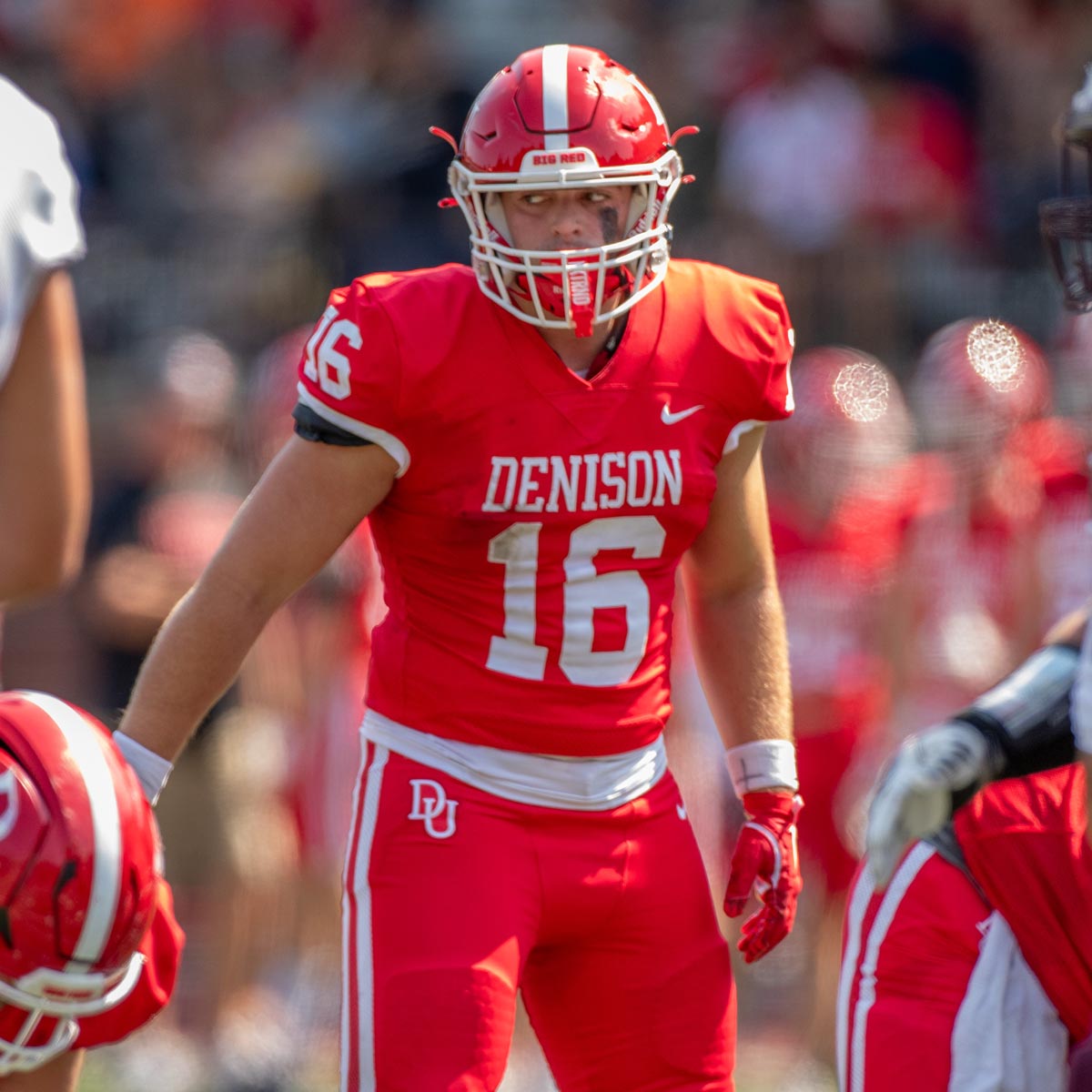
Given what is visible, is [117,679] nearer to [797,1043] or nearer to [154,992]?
[797,1043]

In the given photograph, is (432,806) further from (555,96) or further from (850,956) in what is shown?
(555,96)

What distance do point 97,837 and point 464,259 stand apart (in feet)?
21.9

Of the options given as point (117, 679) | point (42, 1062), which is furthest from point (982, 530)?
point (42, 1062)

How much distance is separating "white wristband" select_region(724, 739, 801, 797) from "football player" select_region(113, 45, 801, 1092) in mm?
196

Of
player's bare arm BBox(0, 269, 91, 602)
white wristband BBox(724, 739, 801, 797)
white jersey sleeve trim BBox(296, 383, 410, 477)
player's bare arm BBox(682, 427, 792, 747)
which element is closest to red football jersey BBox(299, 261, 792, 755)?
white jersey sleeve trim BBox(296, 383, 410, 477)

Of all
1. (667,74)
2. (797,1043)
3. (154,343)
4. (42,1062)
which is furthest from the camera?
(667,74)

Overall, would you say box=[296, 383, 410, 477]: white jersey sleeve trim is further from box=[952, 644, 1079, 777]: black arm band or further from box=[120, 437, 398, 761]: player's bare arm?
box=[952, 644, 1079, 777]: black arm band

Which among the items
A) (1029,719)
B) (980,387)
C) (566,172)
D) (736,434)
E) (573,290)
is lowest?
(980,387)

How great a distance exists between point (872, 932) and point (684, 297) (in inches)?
42.8

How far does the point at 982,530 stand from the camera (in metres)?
6.68

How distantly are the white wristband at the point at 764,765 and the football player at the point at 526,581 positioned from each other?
0.64ft

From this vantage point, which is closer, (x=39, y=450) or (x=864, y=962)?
(x=39, y=450)

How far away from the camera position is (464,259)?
9.15 metres

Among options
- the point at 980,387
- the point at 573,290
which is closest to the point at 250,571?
the point at 573,290
